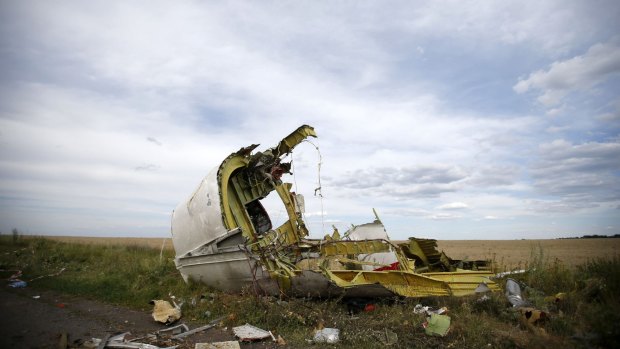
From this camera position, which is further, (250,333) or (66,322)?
(66,322)

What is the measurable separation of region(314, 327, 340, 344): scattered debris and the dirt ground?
2.89ft

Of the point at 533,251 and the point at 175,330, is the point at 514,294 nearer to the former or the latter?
the point at 533,251

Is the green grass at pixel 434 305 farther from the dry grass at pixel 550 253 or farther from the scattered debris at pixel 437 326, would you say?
the dry grass at pixel 550 253

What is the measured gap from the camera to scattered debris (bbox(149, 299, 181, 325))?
7.36 metres

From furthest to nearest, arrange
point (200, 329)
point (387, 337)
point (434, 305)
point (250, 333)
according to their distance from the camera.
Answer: point (434, 305), point (200, 329), point (250, 333), point (387, 337)

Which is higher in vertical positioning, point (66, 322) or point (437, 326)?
point (437, 326)

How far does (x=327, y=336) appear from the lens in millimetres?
5805

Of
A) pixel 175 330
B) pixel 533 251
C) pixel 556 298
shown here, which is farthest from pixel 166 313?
pixel 533 251

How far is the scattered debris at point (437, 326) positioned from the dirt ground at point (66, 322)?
106 inches

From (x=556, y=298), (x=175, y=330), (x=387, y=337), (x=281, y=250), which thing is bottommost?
(x=175, y=330)

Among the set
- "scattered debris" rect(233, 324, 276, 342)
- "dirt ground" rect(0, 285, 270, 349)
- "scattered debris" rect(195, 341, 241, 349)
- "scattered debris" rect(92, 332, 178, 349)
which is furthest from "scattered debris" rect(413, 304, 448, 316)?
"scattered debris" rect(92, 332, 178, 349)

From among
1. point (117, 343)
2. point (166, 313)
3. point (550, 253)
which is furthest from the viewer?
point (550, 253)

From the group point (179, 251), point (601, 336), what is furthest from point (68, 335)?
point (601, 336)

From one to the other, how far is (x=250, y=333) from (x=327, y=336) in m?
1.42
